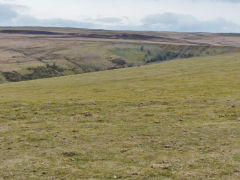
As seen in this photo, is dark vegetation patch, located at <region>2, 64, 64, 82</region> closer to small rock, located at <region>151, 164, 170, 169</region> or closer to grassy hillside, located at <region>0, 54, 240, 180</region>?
grassy hillside, located at <region>0, 54, 240, 180</region>

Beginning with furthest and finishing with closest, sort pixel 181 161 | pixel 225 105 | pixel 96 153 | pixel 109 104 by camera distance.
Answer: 1. pixel 109 104
2. pixel 225 105
3. pixel 96 153
4. pixel 181 161

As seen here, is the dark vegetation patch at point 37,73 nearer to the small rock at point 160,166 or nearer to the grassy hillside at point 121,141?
the grassy hillside at point 121,141

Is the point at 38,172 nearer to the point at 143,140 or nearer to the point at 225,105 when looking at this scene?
the point at 143,140

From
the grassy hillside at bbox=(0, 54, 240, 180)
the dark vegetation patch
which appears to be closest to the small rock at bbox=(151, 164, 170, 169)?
the grassy hillside at bbox=(0, 54, 240, 180)

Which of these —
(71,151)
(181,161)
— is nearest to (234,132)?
(181,161)

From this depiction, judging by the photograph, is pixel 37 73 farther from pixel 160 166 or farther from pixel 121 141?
pixel 160 166

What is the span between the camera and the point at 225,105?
4394cm

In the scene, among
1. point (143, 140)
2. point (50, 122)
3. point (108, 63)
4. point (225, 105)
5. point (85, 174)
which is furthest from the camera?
point (108, 63)

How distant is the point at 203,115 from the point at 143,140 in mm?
13550

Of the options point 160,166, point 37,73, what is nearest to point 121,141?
point 160,166

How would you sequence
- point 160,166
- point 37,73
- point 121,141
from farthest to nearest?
point 37,73, point 121,141, point 160,166

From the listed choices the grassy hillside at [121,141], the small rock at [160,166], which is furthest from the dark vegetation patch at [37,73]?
the small rock at [160,166]

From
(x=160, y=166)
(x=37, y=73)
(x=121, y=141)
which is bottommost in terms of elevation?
(x=37, y=73)

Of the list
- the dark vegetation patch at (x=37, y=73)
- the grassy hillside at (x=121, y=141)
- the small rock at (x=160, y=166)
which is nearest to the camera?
the grassy hillside at (x=121, y=141)
